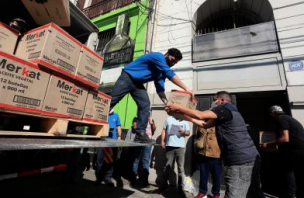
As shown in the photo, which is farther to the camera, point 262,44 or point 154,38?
point 154,38

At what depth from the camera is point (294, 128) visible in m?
3.45

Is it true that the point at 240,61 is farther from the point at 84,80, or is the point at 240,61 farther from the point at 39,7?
the point at 39,7

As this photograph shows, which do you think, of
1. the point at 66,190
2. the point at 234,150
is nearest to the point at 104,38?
the point at 66,190

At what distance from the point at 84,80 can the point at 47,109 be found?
0.69 meters

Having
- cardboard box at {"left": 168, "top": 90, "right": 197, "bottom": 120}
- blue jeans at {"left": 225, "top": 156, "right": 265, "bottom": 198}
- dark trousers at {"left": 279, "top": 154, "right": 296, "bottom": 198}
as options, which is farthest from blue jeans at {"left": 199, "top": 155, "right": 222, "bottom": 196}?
cardboard box at {"left": 168, "top": 90, "right": 197, "bottom": 120}

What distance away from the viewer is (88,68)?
269cm

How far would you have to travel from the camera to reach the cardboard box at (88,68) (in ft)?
8.41

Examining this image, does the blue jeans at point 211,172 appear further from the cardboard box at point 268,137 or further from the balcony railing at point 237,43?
the balcony railing at point 237,43

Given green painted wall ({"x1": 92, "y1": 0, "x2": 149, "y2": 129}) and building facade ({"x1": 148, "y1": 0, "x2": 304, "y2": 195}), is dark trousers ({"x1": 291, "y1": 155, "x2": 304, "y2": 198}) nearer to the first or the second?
building facade ({"x1": 148, "y1": 0, "x2": 304, "y2": 195})

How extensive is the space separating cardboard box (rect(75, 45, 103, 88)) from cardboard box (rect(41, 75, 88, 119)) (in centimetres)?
16

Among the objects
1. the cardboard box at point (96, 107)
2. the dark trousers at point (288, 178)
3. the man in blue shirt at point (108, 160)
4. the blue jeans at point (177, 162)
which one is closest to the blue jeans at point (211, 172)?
the blue jeans at point (177, 162)

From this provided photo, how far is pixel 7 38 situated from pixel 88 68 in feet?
3.33

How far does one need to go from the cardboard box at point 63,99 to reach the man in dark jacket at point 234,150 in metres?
1.32

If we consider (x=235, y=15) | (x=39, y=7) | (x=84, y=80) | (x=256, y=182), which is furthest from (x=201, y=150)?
(x=235, y=15)
